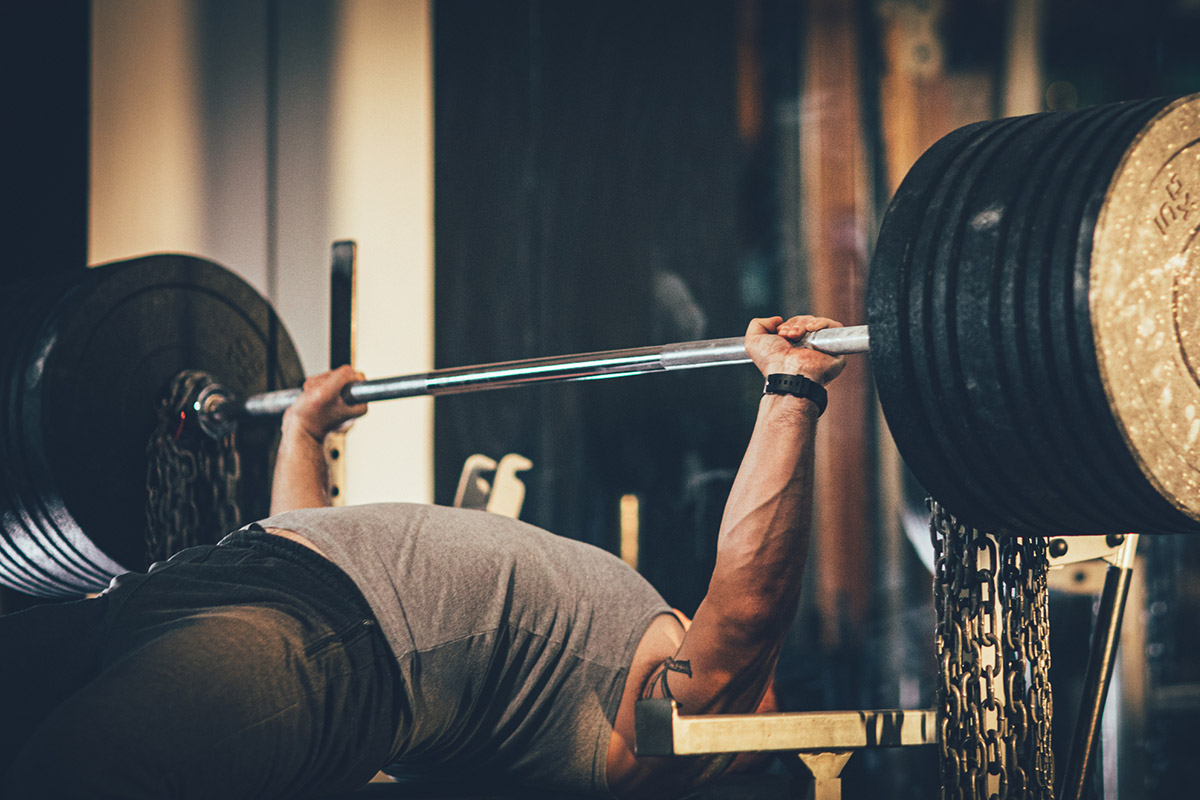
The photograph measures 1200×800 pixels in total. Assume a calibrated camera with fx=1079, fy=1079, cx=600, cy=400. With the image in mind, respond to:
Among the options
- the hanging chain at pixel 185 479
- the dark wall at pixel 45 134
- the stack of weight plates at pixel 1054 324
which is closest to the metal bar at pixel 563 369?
the hanging chain at pixel 185 479

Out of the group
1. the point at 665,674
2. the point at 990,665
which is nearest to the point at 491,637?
the point at 665,674

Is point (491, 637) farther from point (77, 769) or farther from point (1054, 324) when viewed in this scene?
point (1054, 324)

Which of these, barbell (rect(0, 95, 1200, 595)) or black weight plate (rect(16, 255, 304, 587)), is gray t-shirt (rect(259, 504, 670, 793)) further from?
black weight plate (rect(16, 255, 304, 587))

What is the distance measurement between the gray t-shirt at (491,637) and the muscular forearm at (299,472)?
0.54 metres

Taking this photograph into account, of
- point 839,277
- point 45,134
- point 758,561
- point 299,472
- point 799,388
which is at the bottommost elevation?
point 758,561

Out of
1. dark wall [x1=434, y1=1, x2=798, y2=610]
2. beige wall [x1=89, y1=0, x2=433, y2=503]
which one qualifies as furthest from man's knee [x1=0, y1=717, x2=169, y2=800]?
beige wall [x1=89, y1=0, x2=433, y2=503]

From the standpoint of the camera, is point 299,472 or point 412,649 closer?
point 412,649

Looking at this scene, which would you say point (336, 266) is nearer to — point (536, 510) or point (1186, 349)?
point (536, 510)

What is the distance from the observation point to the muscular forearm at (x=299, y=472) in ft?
7.55

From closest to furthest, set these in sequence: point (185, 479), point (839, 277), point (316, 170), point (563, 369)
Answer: point (563, 369) < point (185, 479) < point (839, 277) < point (316, 170)

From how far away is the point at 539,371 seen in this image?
1950 millimetres

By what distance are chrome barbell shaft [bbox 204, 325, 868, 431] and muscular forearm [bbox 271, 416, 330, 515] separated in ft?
0.30

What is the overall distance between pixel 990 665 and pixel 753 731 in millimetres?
331

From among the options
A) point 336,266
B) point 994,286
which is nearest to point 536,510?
point 336,266
